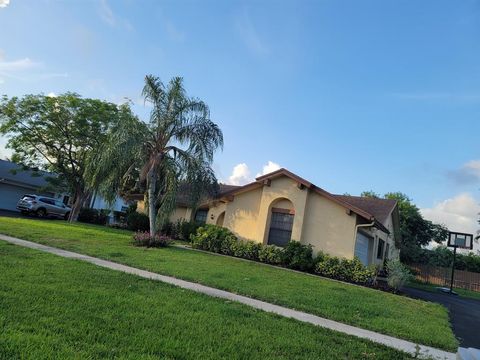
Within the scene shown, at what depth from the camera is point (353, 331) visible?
7145 millimetres

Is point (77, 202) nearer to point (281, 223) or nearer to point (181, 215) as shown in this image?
point (181, 215)

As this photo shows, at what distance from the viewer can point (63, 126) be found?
1091 inches

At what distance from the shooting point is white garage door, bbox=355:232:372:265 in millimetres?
19345

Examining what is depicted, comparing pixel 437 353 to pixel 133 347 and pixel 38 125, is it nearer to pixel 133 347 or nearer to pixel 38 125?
pixel 133 347

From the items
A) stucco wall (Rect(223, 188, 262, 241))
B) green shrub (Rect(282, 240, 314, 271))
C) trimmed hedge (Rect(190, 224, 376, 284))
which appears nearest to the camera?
trimmed hedge (Rect(190, 224, 376, 284))

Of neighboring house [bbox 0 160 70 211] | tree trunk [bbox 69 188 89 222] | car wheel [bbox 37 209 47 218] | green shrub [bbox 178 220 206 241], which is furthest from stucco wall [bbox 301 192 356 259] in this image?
neighboring house [bbox 0 160 70 211]

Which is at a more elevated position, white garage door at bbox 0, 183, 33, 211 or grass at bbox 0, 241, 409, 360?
white garage door at bbox 0, 183, 33, 211

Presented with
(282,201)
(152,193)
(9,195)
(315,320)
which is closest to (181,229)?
(152,193)

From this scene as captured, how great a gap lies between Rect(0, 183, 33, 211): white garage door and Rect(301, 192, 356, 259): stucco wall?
29.8 meters

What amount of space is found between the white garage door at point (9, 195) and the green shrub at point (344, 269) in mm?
31024

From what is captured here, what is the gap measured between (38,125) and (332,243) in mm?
22140

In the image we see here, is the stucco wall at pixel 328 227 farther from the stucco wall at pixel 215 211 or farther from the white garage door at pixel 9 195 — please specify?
the white garage door at pixel 9 195

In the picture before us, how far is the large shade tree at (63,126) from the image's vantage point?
89.9 feet

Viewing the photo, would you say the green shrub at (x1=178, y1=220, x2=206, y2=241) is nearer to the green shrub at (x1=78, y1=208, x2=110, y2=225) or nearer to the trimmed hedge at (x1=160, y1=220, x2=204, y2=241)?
the trimmed hedge at (x1=160, y1=220, x2=204, y2=241)
